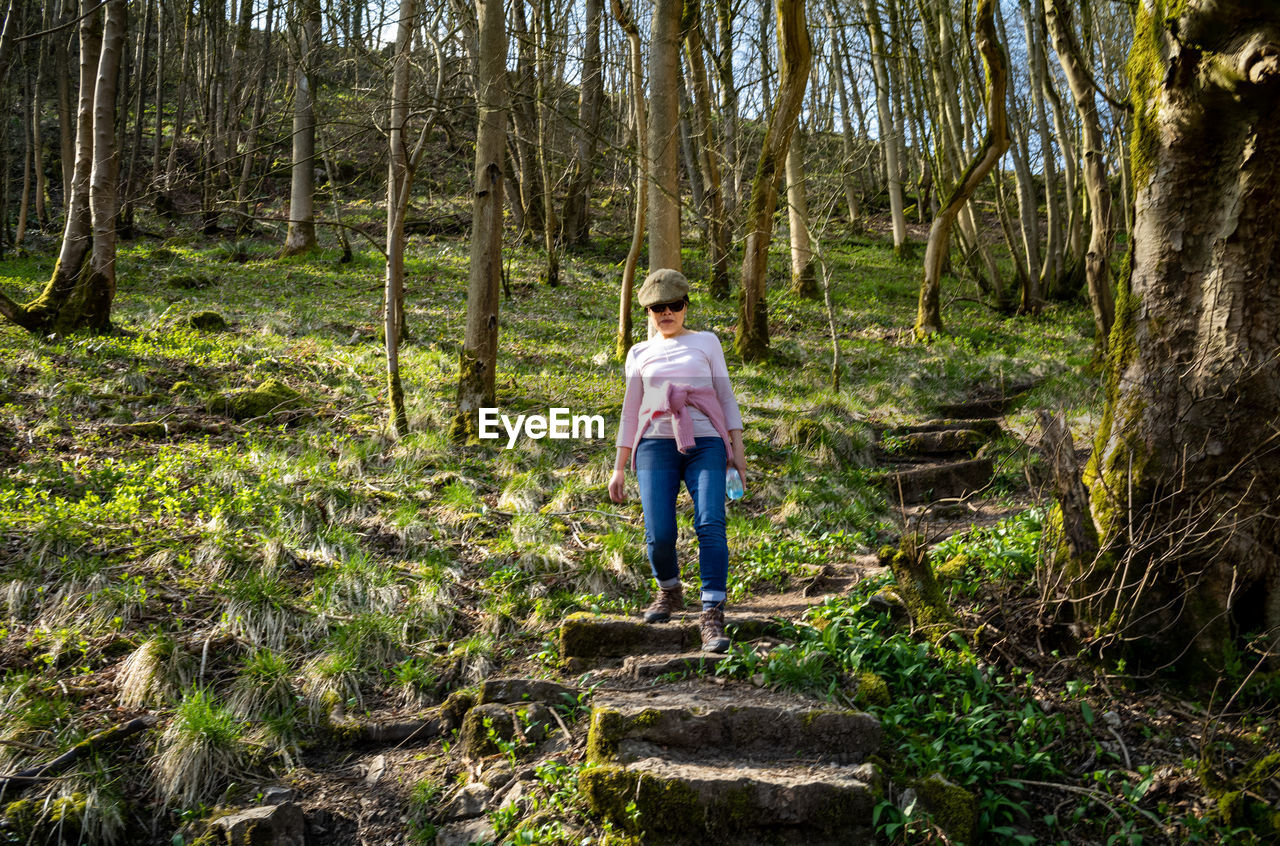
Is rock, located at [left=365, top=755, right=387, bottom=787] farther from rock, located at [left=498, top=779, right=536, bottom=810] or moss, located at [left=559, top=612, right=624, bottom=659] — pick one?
moss, located at [left=559, top=612, right=624, bottom=659]

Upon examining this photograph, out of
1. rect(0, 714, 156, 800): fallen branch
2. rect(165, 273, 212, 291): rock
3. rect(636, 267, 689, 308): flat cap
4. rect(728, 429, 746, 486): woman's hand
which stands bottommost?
rect(0, 714, 156, 800): fallen branch

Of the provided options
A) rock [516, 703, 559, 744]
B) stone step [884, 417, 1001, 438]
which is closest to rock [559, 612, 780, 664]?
rock [516, 703, 559, 744]

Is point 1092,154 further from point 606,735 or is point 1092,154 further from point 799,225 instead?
point 606,735

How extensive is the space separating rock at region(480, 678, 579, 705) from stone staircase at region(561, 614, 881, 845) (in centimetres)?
20

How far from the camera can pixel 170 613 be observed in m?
4.62

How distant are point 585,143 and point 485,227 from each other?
37.1 feet

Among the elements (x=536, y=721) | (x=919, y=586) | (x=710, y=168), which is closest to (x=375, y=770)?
(x=536, y=721)

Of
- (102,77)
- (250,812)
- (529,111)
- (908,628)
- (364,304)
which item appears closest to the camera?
(250,812)

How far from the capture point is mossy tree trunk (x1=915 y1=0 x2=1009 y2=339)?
35.7 ft

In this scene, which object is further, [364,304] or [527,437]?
[364,304]

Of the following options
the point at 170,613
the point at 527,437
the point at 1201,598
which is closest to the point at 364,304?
the point at 527,437

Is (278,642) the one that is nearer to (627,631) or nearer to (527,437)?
(627,631)

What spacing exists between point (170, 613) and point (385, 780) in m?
1.84

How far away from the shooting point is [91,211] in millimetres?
9422
